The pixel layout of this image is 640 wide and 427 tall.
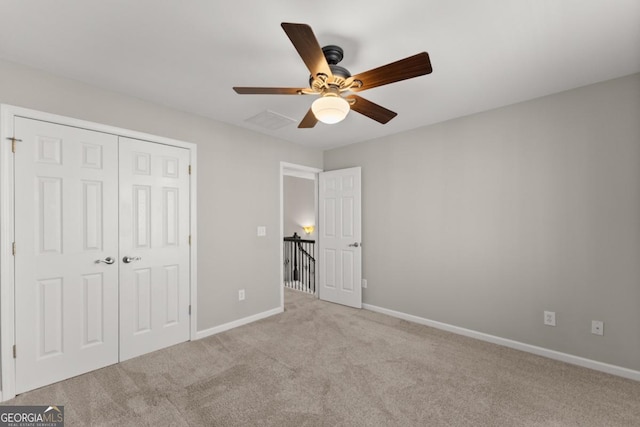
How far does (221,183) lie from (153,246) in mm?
1009

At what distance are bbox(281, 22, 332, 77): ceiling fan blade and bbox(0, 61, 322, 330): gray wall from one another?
2015mm

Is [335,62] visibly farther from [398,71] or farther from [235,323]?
[235,323]

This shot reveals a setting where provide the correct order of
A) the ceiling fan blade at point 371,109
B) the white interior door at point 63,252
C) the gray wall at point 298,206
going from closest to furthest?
the ceiling fan blade at point 371,109 → the white interior door at point 63,252 → the gray wall at point 298,206

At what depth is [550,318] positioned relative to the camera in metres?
2.75

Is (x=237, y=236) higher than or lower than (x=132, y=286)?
higher

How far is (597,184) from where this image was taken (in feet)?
8.29

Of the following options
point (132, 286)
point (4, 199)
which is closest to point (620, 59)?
point (132, 286)

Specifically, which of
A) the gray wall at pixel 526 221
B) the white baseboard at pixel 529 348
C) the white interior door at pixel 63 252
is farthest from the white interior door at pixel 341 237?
the white interior door at pixel 63 252

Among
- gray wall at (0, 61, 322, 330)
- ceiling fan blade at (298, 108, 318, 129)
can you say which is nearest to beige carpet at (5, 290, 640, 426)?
gray wall at (0, 61, 322, 330)

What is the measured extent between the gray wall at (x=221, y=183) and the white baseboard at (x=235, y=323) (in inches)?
2.0

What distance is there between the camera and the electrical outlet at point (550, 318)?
8.96 feet

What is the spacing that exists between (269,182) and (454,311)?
2818 mm

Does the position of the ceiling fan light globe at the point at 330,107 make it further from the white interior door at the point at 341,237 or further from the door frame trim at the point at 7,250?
the white interior door at the point at 341,237

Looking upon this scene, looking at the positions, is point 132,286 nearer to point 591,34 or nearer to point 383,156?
point 383,156
